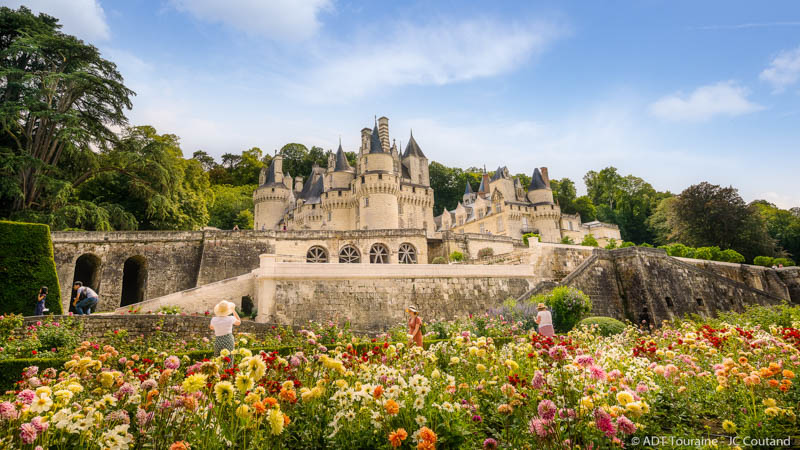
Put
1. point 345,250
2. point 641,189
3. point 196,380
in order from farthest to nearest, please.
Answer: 1. point 641,189
2. point 345,250
3. point 196,380

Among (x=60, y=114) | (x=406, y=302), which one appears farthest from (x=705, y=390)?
(x=60, y=114)

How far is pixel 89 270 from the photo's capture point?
69.5 ft

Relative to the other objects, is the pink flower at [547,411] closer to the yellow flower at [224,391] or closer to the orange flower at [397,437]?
the orange flower at [397,437]

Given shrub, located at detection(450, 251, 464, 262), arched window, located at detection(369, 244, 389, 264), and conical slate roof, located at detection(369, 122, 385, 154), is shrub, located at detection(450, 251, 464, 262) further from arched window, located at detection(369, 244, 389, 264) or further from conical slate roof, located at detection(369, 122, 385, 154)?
conical slate roof, located at detection(369, 122, 385, 154)

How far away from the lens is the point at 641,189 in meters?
59.2

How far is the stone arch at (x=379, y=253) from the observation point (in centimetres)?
2436

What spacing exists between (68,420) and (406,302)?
546 inches

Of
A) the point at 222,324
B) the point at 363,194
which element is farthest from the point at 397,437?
the point at 363,194

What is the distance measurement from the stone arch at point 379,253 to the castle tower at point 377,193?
7062mm

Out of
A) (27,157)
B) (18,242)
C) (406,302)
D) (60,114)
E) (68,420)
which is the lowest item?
(406,302)

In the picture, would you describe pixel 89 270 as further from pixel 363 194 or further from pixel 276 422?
pixel 276 422

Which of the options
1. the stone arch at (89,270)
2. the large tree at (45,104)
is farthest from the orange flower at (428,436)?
the large tree at (45,104)

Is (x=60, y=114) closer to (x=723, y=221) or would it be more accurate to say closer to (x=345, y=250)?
(x=345, y=250)

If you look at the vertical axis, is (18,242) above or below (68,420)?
above
